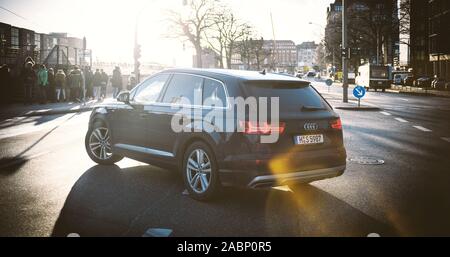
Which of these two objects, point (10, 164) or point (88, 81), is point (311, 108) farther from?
point (88, 81)

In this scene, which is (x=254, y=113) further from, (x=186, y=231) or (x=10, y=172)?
(x=10, y=172)

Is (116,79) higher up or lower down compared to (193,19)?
lower down

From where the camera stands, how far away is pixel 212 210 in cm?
598

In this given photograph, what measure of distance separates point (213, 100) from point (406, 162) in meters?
4.62

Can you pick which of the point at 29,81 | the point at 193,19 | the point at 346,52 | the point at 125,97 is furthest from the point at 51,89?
the point at 193,19

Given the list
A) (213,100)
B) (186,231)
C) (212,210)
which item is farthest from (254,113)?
(186,231)

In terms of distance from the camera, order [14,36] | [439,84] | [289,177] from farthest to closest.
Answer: [14,36]
[439,84]
[289,177]

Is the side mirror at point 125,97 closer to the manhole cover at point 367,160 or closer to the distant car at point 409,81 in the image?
the manhole cover at point 367,160

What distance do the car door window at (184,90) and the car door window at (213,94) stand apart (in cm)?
12

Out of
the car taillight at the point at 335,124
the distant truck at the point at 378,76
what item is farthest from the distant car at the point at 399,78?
the car taillight at the point at 335,124

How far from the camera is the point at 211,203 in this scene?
6309mm

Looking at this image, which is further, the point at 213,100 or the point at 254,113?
the point at 213,100

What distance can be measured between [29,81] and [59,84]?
2.40m

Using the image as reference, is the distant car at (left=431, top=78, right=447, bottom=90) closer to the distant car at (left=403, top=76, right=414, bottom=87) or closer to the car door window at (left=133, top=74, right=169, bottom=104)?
the distant car at (left=403, top=76, right=414, bottom=87)
